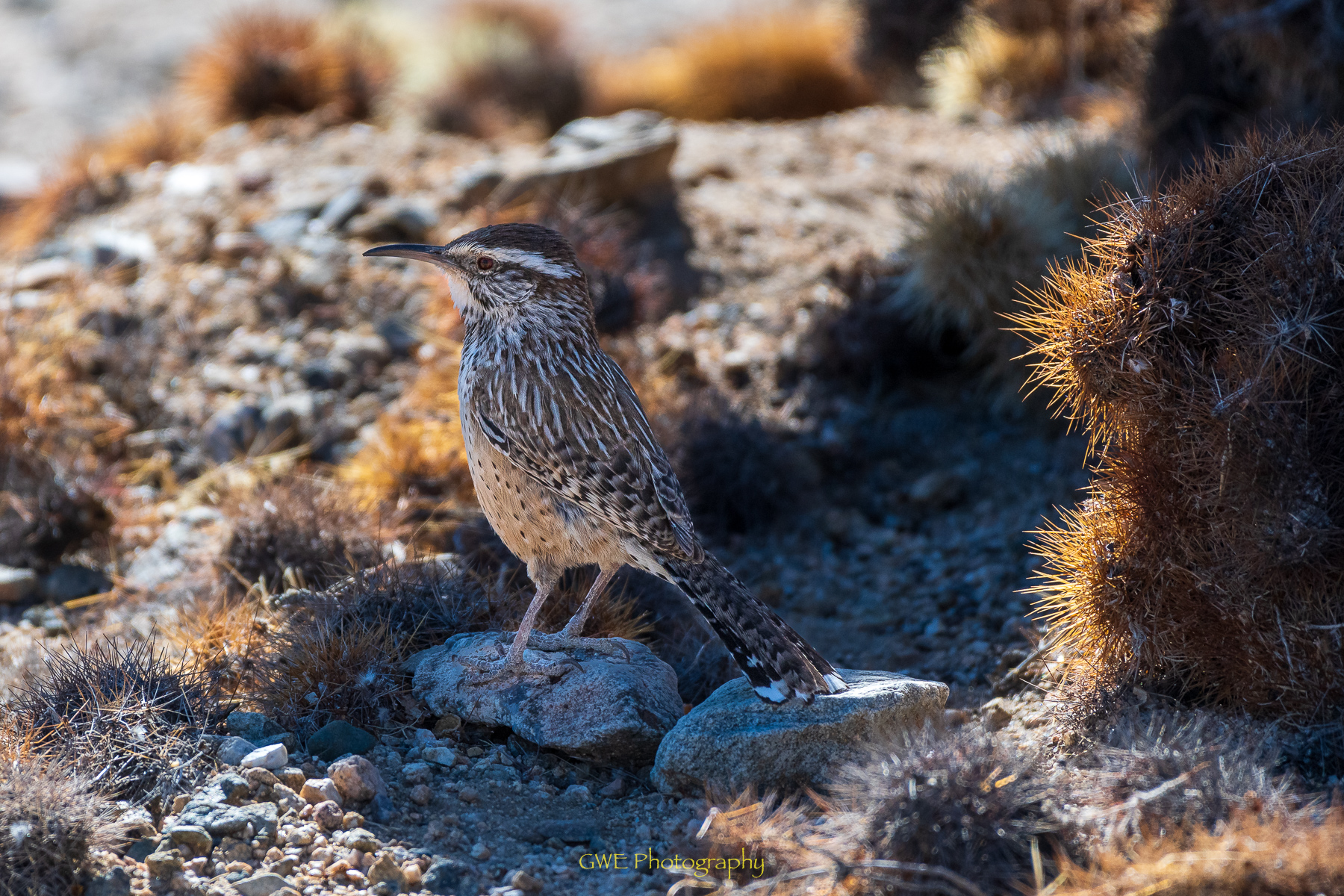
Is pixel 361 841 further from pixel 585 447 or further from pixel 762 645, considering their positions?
pixel 585 447

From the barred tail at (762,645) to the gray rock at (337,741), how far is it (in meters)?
1.27

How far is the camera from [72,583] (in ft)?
19.3

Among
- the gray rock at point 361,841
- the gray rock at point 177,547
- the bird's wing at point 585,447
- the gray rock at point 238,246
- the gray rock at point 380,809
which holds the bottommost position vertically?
the gray rock at point 177,547

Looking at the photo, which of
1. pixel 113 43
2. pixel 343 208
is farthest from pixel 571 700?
pixel 113 43

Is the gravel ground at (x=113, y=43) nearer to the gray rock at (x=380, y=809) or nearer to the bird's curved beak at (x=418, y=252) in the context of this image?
the bird's curved beak at (x=418, y=252)

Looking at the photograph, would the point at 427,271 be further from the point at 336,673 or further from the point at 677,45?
the point at 677,45

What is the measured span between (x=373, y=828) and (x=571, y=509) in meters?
1.33

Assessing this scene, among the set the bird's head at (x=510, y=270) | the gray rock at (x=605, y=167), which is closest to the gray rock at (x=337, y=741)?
the bird's head at (x=510, y=270)

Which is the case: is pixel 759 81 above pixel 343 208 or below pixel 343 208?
above

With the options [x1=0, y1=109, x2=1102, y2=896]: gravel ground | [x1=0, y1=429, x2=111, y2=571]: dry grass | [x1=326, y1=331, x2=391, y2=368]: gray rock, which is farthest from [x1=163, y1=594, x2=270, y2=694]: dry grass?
[x1=326, y1=331, x2=391, y2=368]: gray rock

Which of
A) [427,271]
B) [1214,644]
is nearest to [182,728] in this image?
[1214,644]

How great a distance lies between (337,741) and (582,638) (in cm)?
102

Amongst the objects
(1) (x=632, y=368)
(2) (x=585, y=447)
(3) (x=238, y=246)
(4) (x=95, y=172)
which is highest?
(4) (x=95, y=172)

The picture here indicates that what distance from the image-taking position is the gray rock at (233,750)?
144 inches
